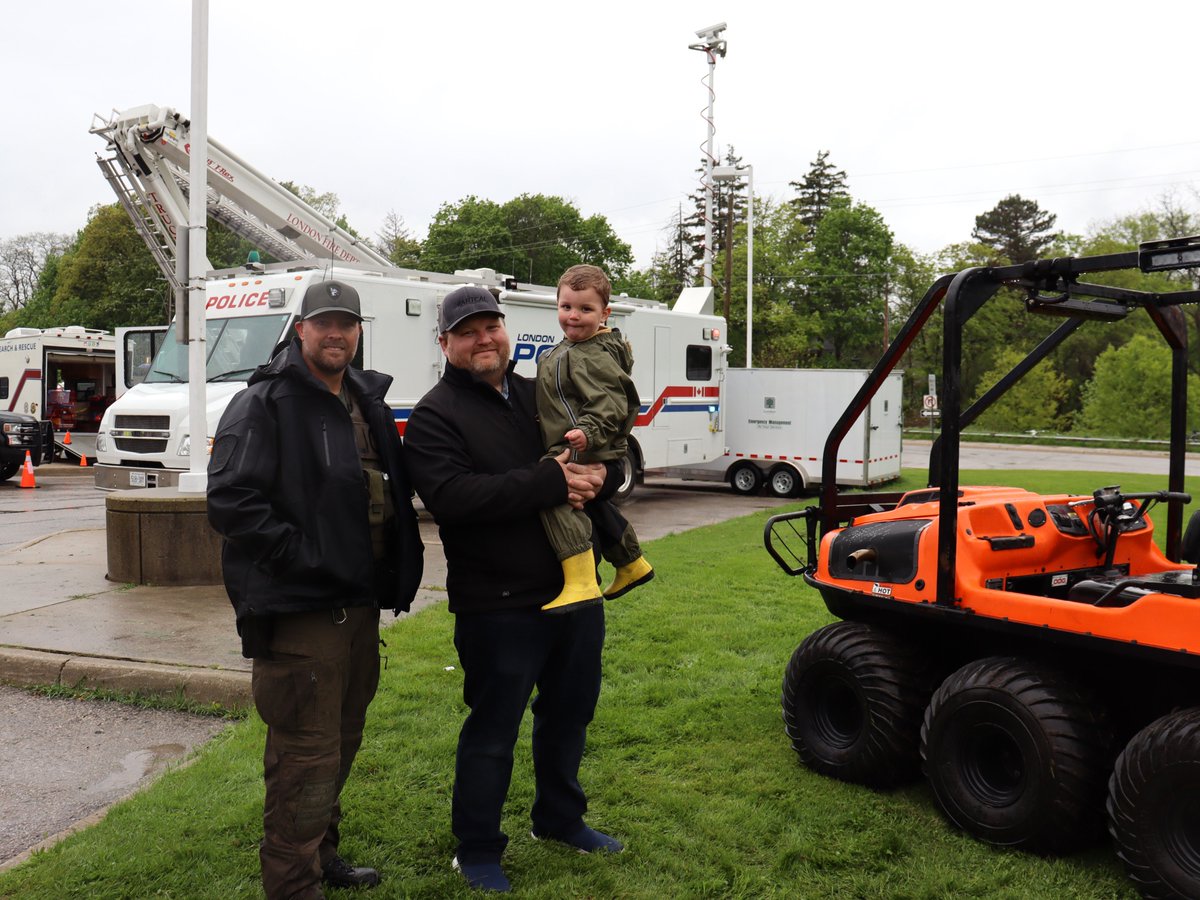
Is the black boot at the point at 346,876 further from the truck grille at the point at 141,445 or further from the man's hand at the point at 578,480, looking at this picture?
the truck grille at the point at 141,445

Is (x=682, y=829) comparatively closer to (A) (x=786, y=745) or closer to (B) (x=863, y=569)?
(A) (x=786, y=745)

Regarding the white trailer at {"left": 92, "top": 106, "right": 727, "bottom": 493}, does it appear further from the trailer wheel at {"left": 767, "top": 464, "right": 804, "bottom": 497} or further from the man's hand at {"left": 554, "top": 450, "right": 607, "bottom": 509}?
the man's hand at {"left": 554, "top": 450, "right": 607, "bottom": 509}

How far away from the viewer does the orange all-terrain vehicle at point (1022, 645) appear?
314 centimetres

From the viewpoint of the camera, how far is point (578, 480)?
320 centimetres

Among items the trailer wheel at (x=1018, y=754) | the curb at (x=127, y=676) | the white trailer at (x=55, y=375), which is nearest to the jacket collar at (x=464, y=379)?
the trailer wheel at (x=1018, y=754)

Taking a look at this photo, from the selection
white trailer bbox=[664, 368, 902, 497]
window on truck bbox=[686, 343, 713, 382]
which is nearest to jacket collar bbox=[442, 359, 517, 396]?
window on truck bbox=[686, 343, 713, 382]

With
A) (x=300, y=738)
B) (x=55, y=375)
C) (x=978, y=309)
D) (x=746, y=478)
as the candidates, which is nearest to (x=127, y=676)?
(x=300, y=738)

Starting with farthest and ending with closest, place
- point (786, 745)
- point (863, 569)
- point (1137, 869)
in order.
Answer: point (786, 745), point (863, 569), point (1137, 869)

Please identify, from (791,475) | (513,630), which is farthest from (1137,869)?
(791,475)

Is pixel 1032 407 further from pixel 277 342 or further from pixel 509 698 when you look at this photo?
pixel 509 698

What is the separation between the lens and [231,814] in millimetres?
3762

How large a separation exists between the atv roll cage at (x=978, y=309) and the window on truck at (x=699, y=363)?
36.3ft

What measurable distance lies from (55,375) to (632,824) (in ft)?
80.4

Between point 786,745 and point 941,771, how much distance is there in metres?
1.00
